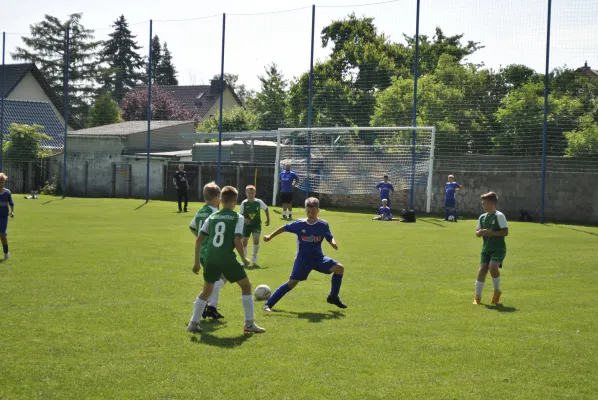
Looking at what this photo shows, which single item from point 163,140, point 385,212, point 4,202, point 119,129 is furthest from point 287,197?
point 119,129

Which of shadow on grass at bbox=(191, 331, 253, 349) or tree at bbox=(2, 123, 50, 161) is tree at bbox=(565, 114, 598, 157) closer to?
shadow on grass at bbox=(191, 331, 253, 349)

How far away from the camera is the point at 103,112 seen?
52000 millimetres

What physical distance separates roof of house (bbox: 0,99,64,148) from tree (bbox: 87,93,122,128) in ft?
7.99

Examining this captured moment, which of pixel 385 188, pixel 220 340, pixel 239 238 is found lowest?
pixel 220 340

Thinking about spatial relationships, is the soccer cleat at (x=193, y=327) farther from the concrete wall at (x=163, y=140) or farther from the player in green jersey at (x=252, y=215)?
the concrete wall at (x=163, y=140)

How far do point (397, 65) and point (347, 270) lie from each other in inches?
897

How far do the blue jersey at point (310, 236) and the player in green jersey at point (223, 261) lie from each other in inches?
73.2

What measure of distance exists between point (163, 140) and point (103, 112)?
18.9ft

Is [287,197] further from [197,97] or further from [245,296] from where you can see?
[197,97]

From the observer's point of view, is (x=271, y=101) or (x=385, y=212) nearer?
(x=385, y=212)

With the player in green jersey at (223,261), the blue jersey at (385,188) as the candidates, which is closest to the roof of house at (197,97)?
the blue jersey at (385,188)

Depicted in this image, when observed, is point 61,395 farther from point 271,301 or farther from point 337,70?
point 337,70

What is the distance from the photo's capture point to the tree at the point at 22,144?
46969 millimetres

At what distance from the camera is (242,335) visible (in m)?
9.12
